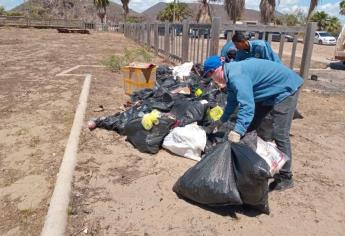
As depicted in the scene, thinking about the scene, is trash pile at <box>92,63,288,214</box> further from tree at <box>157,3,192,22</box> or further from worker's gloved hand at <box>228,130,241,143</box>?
→ tree at <box>157,3,192,22</box>

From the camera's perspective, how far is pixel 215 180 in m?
2.95

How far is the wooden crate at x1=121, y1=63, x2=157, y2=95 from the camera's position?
683 cm

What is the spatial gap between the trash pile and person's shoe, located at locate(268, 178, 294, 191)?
0.90 ft

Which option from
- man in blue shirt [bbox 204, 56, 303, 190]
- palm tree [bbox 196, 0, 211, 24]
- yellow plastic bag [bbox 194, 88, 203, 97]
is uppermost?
palm tree [bbox 196, 0, 211, 24]

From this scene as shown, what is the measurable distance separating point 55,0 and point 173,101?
115m

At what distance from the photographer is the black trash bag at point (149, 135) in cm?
433

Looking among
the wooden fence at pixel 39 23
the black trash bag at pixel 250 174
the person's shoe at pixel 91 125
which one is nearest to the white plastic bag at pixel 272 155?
the black trash bag at pixel 250 174

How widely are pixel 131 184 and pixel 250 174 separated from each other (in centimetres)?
128

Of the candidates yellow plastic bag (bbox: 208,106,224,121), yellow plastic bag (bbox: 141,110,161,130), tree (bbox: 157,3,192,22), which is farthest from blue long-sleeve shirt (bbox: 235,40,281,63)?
tree (bbox: 157,3,192,22)

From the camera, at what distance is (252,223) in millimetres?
3033

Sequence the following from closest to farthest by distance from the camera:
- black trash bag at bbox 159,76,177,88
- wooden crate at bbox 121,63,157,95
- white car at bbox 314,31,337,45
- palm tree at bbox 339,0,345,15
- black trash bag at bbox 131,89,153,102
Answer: black trash bag at bbox 131,89,153,102 < black trash bag at bbox 159,76,177,88 < wooden crate at bbox 121,63,157,95 < white car at bbox 314,31,337,45 < palm tree at bbox 339,0,345,15

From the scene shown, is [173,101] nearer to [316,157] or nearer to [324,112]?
[316,157]

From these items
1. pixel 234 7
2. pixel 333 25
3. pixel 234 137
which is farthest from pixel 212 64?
pixel 333 25

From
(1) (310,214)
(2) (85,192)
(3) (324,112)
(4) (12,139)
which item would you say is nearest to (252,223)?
(1) (310,214)
